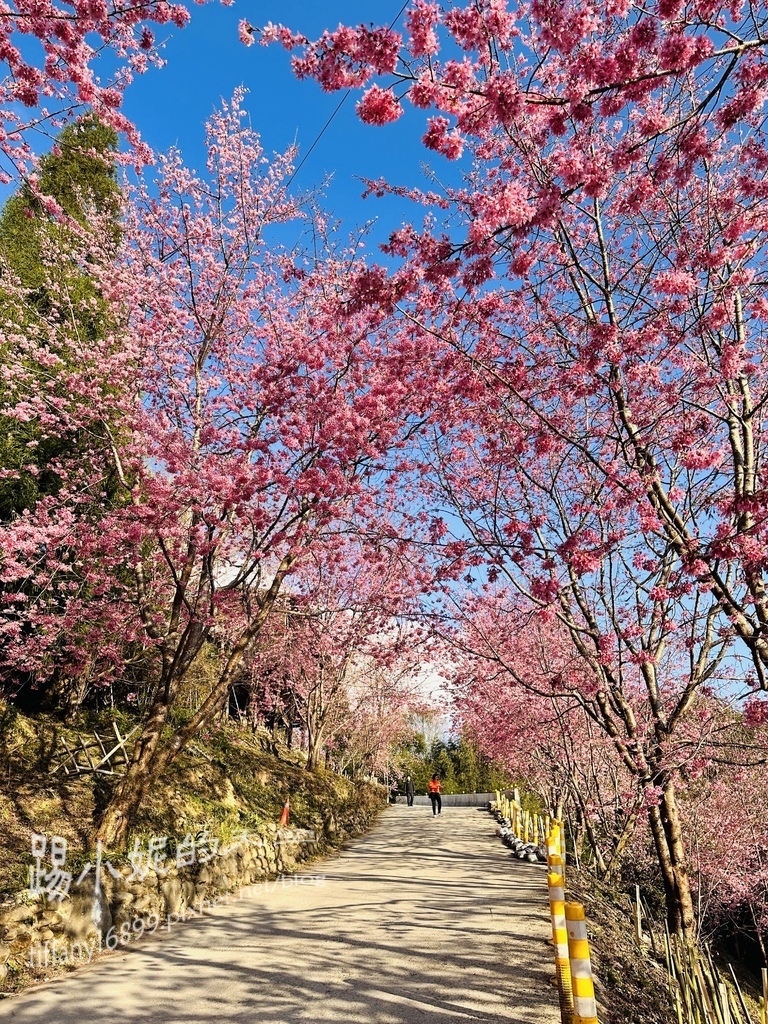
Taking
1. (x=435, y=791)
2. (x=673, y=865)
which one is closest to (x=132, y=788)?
(x=673, y=865)

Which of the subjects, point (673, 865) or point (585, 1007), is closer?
point (585, 1007)

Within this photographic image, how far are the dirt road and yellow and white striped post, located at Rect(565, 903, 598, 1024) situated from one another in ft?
4.82

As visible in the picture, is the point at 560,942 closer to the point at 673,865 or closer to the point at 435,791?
the point at 673,865

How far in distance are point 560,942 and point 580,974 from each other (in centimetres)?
129

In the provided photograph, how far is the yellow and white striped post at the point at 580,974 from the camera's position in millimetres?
2680

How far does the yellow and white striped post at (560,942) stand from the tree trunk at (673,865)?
307 centimetres

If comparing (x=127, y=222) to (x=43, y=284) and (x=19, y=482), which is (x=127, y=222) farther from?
(x=19, y=482)

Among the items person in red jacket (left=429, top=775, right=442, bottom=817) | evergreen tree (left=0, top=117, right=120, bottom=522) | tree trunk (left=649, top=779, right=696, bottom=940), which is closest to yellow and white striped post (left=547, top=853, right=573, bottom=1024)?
tree trunk (left=649, top=779, right=696, bottom=940)

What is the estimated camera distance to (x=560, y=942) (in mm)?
3855

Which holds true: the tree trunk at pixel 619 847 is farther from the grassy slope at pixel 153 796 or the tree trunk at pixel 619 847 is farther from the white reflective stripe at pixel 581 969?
the white reflective stripe at pixel 581 969

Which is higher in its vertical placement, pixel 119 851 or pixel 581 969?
pixel 581 969

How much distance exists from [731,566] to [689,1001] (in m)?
3.72

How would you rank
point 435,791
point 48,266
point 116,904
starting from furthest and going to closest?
point 435,791
point 48,266
point 116,904

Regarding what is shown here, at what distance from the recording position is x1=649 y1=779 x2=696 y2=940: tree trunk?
638cm
